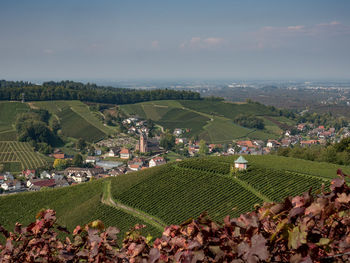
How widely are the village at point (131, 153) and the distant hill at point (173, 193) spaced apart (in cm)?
2177

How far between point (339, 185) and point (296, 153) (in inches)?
1873

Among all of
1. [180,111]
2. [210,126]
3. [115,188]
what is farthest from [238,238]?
[180,111]

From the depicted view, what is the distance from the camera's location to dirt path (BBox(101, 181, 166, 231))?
27.6m

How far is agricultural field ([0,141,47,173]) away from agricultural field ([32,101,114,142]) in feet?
42.2

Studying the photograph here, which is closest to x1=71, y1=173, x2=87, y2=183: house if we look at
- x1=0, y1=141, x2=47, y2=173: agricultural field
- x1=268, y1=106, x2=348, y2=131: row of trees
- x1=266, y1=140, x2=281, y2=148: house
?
x1=0, y1=141, x2=47, y2=173: agricultural field

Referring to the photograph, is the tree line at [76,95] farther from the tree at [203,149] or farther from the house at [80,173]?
the house at [80,173]

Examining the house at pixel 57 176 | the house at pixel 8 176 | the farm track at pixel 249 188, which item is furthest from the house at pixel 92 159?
the farm track at pixel 249 188

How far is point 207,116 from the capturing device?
111m

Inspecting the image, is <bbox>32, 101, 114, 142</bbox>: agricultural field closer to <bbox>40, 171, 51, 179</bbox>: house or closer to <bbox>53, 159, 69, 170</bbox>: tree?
<bbox>53, 159, 69, 170</bbox>: tree

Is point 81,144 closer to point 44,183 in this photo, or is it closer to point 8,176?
point 8,176

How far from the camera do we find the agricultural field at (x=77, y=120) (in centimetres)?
9062

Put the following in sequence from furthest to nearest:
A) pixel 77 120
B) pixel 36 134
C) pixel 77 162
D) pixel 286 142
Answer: pixel 77 120
pixel 286 142
pixel 36 134
pixel 77 162

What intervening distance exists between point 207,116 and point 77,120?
35178 millimetres

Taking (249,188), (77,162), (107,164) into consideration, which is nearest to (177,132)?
(107,164)
